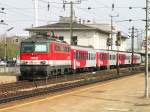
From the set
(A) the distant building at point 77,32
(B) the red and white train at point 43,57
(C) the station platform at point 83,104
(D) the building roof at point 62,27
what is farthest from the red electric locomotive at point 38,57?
(A) the distant building at point 77,32

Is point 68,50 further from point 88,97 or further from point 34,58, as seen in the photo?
point 88,97

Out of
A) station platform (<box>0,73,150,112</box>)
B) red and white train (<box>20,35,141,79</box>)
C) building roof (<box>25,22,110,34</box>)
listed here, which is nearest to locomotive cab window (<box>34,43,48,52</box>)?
red and white train (<box>20,35,141,79</box>)

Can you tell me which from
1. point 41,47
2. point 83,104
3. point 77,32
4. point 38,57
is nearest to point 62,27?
point 77,32

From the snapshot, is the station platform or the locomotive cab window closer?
the station platform

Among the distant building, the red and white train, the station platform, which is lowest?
the station platform

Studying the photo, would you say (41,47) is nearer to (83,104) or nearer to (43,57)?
(43,57)

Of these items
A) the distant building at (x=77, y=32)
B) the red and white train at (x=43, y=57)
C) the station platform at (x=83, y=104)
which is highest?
the distant building at (x=77, y=32)

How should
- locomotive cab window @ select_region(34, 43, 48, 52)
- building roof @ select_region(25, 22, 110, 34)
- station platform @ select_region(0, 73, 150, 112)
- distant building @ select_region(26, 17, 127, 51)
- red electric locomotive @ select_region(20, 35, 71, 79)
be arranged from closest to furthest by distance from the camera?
station platform @ select_region(0, 73, 150, 112)
red electric locomotive @ select_region(20, 35, 71, 79)
locomotive cab window @ select_region(34, 43, 48, 52)
building roof @ select_region(25, 22, 110, 34)
distant building @ select_region(26, 17, 127, 51)

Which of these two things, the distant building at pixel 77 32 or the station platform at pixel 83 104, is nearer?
the station platform at pixel 83 104

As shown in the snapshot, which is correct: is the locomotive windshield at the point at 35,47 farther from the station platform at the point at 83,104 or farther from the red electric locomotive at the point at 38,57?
the station platform at the point at 83,104

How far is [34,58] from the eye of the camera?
36.0m

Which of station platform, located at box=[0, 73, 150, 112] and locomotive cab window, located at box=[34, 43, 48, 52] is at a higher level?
locomotive cab window, located at box=[34, 43, 48, 52]

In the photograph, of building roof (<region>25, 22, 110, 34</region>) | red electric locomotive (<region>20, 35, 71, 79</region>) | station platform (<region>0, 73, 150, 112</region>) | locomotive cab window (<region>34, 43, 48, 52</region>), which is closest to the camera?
station platform (<region>0, 73, 150, 112</region>)

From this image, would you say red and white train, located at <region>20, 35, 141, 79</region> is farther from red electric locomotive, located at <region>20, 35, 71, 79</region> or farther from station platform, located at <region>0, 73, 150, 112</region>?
station platform, located at <region>0, 73, 150, 112</region>
